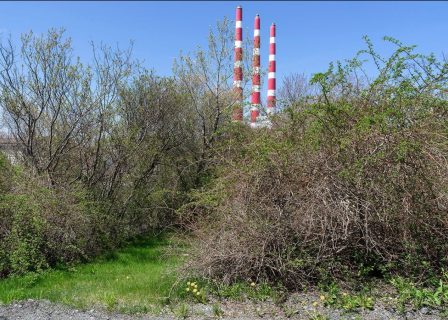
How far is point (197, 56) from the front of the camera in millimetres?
12680

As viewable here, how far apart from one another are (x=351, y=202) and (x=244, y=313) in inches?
73.6

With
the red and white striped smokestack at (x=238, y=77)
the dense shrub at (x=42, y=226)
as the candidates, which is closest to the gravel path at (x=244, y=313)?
the dense shrub at (x=42, y=226)

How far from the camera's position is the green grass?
5547 millimetres

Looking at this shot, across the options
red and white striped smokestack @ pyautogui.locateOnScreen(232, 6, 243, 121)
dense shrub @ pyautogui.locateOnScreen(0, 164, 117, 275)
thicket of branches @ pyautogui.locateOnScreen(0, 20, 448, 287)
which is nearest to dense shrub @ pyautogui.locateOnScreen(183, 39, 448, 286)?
thicket of branches @ pyautogui.locateOnScreen(0, 20, 448, 287)

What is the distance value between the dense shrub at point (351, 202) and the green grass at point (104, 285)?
692mm

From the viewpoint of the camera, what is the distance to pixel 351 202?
Answer: 5785 mm

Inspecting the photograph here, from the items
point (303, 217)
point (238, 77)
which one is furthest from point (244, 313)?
point (238, 77)

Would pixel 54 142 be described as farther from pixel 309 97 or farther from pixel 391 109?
pixel 391 109

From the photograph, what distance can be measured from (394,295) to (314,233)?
112cm

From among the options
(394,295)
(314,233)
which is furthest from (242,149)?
(394,295)

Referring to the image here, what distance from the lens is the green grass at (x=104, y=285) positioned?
5.55 metres

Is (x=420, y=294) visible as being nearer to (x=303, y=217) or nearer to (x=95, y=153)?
(x=303, y=217)

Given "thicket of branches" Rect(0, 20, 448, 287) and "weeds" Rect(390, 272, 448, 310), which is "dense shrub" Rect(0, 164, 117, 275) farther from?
"weeds" Rect(390, 272, 448, 310)

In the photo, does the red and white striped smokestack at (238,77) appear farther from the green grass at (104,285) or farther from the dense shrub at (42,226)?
the green grass at (104,285)
